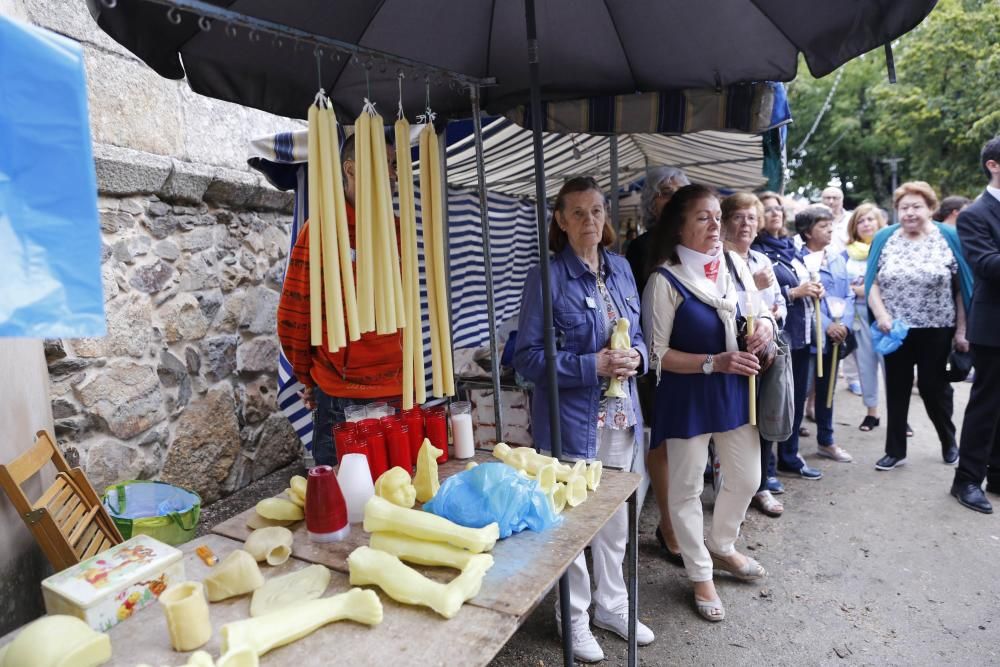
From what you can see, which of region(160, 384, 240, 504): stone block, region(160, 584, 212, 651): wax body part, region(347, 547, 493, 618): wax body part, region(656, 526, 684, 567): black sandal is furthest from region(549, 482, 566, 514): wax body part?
region(160, 384, 240, 504): stone block

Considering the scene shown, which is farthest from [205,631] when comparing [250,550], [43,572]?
[43,572]

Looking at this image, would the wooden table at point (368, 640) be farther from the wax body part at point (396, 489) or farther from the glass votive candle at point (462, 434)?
the glass votive candle at point (462, 434)

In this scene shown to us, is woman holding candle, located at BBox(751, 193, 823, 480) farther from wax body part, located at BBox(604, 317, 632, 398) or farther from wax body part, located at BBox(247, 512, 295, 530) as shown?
wax body part, located at BBox(247, 512, 295, 530)

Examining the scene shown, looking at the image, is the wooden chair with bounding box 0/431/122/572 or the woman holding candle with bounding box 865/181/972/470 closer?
the wooden chair with bounding box 0/431/122/572

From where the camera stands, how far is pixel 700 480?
8.89 feet

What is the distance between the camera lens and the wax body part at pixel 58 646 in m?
1.06

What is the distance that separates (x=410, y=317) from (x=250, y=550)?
831mm

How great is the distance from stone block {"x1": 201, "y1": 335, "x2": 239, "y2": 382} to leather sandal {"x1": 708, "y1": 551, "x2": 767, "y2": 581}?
3093 mm

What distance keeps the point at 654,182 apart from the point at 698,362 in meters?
1.24

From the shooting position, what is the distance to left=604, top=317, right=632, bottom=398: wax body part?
8.06 ft

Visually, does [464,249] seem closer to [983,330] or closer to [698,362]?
[698,362]

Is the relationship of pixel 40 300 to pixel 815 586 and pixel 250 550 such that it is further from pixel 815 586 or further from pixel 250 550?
pixel 815 586

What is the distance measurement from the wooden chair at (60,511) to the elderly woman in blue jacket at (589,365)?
1.57 meters

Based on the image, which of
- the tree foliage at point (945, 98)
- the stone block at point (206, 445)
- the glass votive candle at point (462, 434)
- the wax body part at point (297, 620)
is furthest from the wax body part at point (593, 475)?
the tree foliage at point (945, 98)
